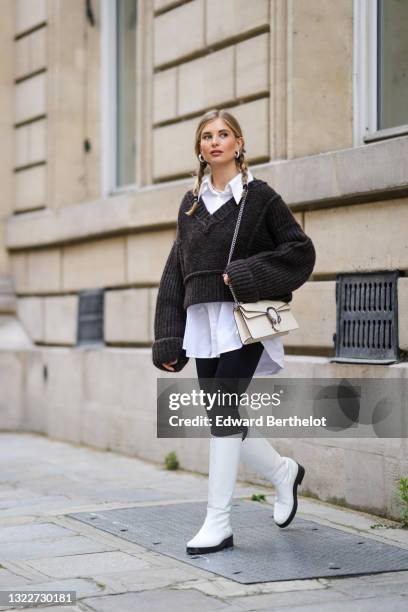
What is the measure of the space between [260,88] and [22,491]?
9.60 ft

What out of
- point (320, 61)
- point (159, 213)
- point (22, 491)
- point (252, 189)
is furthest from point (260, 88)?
point (22, 491)

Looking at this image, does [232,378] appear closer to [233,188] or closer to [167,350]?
[167,350]

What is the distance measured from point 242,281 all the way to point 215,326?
278 millimetres

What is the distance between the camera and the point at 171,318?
201 inches

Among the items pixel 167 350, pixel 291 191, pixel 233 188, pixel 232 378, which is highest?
pixel 291 191

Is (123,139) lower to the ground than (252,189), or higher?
higher

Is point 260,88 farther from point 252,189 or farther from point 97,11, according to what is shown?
point 97,11

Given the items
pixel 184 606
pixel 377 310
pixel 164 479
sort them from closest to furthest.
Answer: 1. pixel 184 606
2. pixel 377 310
3. pixel 164 479

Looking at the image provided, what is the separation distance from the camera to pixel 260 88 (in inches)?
283

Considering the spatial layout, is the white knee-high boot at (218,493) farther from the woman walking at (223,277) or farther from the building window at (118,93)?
the building window at (118,93)

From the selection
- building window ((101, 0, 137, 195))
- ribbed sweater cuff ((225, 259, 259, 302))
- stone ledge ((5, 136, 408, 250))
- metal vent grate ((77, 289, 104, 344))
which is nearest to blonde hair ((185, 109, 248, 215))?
ribbed sweater cuff ((225, 259, 259, 302))

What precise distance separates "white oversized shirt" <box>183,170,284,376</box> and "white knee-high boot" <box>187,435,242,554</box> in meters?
0.40

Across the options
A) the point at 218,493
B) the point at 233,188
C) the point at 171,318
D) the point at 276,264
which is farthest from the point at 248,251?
the point at 218,493

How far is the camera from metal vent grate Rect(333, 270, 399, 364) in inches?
237
